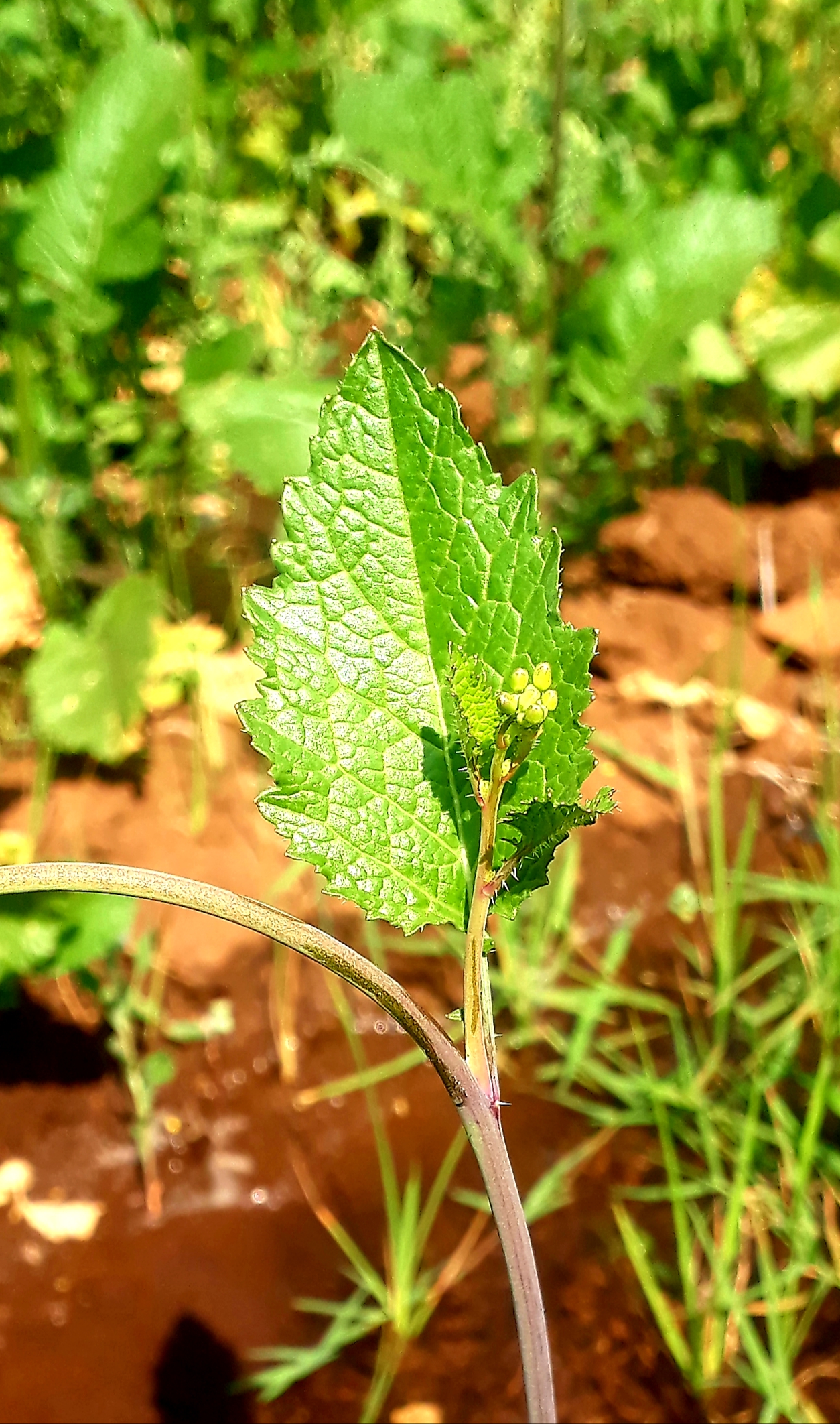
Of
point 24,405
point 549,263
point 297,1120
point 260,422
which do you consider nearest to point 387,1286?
point 297,1120

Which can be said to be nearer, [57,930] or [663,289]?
[57,930]

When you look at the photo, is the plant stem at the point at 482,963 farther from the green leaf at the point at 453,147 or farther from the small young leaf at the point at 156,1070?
the green leaf at the point at 453,147

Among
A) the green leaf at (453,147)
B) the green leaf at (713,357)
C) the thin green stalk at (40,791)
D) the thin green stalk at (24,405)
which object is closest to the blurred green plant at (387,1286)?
the thin green stalk at (40,791)

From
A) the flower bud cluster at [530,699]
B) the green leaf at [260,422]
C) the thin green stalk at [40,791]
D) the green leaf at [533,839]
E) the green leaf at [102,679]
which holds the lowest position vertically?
the green leaf at [533,839]

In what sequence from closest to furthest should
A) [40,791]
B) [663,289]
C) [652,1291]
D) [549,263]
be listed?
1. [652,1291]
2. [40,791]
3. [549,263]
4. [663,289]

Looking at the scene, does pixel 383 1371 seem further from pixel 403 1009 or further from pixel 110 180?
pixel 110 180

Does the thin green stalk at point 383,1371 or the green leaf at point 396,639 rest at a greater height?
the green leaf at point 396,639
